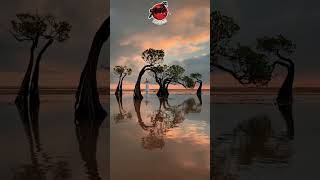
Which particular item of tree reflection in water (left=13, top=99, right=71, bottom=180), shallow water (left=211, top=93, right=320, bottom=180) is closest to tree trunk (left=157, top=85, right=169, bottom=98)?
shallow water (left=211, top=93, right=320, bottom=180)

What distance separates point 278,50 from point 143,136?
40.9 metres

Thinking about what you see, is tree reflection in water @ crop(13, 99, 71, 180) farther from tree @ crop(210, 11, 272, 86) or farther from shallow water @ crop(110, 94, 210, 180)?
tree @ crop(210, 11, 272, 86)

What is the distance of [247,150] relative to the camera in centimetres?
1455

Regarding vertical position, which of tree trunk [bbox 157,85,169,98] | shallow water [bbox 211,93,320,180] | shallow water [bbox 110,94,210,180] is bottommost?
shallow water [bbox 110,94,210,180]

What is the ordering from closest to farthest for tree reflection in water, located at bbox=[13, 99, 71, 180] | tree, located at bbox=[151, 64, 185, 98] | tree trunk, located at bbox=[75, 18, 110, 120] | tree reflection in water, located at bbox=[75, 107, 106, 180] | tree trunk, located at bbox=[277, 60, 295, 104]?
tree reflection in water, located at bbox=[13, 99, 71, 180] < tree reflection in water, located at bbox=[75, 107, 106, 180] < tree trunk, located at bbox=[75, 18, 110, 120] < tree trunk, located at bbox=[277, 60, 295, 104] < tree, located at bbox=[151, 64, 185, 98]

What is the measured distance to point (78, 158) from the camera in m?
13.2

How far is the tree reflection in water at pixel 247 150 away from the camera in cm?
1162

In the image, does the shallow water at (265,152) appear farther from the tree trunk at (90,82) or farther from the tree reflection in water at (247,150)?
the tree trunk at (90,82)

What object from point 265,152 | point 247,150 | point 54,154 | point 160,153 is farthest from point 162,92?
point 54,154

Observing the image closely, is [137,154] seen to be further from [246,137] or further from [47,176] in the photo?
[246,137]

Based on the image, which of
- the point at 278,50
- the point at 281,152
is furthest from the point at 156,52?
the point at 281,152

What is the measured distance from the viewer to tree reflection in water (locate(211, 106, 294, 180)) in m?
11.6

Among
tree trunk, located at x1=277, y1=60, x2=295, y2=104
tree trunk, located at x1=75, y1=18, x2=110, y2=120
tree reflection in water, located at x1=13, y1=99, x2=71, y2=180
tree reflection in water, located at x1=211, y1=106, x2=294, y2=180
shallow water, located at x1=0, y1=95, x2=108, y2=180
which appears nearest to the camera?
tree reflection in water, located at x1=13, y1=99, x2=71, y2=180

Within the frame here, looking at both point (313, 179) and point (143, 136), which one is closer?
point (313, 179)
